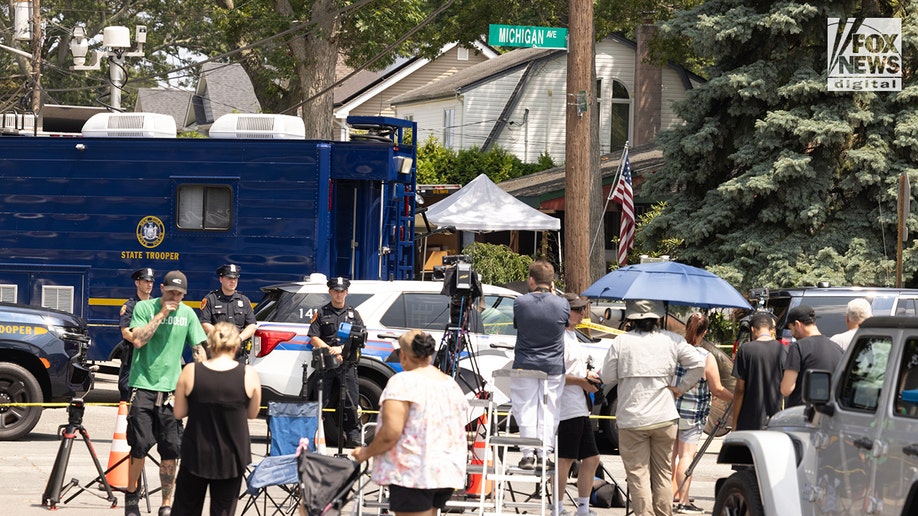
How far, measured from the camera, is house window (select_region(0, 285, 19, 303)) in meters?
15.8

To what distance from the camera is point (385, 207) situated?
53.7 ft

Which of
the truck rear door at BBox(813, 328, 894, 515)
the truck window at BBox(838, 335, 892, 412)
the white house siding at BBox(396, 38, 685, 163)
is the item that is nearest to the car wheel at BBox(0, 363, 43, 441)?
the truck rear door at BBox(813, 328, 894, 515)

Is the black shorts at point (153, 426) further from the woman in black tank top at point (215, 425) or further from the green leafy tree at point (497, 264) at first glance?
the green leafy tree at point (497, 264)

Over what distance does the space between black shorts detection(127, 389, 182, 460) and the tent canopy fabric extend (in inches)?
446

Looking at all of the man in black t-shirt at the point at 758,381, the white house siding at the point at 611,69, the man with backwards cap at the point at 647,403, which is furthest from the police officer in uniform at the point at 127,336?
the white house siding at the point at 611,69

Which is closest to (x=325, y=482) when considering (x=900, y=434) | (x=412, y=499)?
(x=412, y=499)

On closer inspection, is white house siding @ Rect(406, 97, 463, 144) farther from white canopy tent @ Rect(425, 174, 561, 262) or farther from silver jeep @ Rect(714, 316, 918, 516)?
silver jeep @ Rect(714, 316, 918, 516)

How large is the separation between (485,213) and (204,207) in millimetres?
6649

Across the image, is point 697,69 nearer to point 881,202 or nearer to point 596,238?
point 596,238

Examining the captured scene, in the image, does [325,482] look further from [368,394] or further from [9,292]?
[9,292]

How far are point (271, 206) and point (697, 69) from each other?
28.3m

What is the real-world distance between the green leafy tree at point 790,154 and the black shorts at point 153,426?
12417 mm

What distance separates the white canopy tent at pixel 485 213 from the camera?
20750 millimetres

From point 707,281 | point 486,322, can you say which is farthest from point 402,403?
point 486,322
